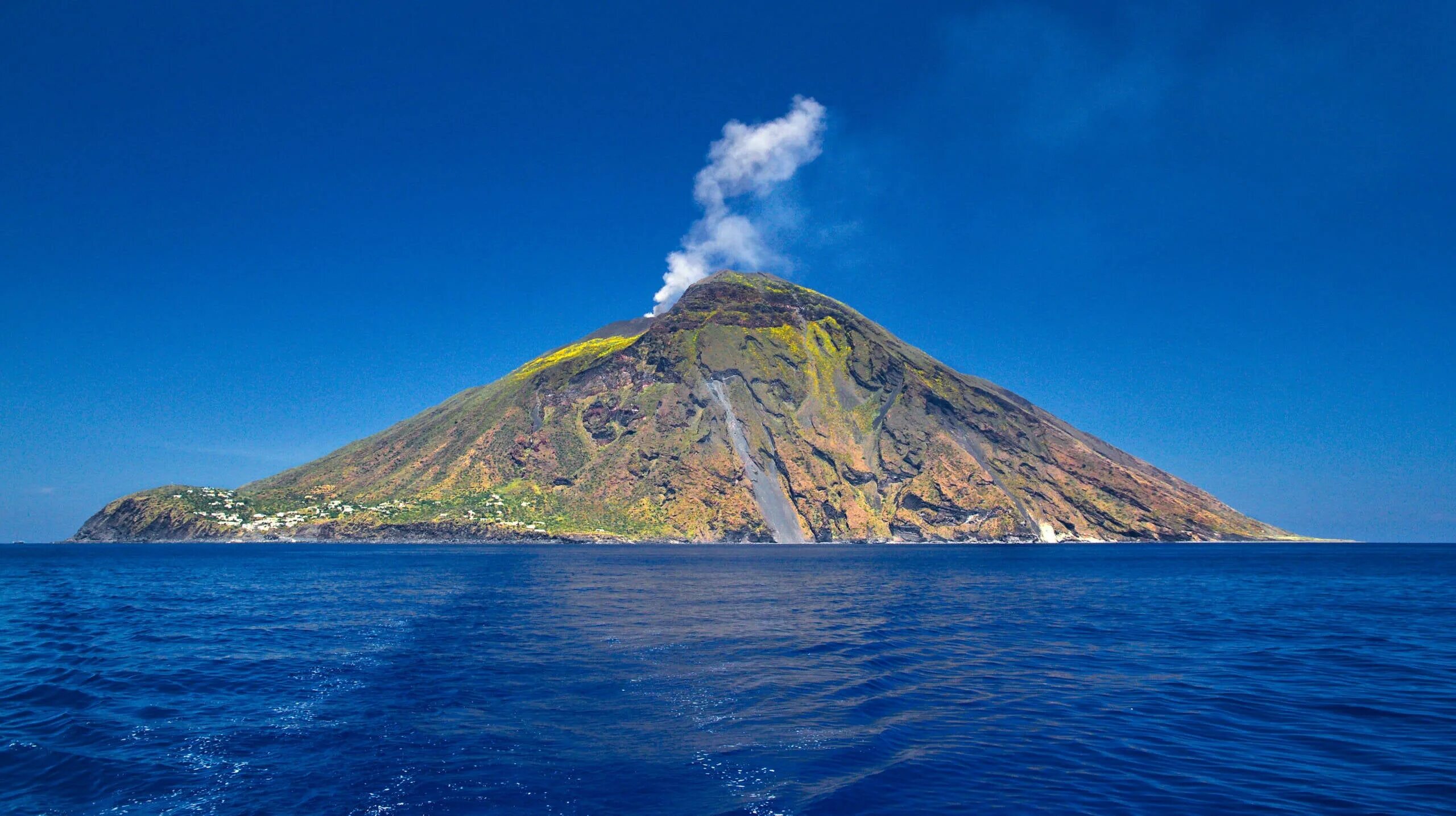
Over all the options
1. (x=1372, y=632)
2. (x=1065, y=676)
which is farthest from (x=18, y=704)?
(x=1372, y=632)

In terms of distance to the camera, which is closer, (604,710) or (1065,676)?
(604,710)

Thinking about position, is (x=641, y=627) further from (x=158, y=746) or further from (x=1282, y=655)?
(x=1282, y=655)

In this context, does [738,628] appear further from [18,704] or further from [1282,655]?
[18,704]

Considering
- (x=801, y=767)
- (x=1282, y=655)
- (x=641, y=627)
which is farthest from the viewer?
(x=641, y=627)

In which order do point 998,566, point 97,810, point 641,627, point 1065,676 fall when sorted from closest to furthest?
1. point 97,810
2. point 1065,676
3. point 641,627
4. point 998,566

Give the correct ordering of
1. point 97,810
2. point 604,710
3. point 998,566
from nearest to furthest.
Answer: point 97,810 → point 604,710 → point 998,566

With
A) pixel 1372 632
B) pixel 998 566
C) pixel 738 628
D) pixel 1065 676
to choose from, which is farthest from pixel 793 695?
pixel 998 566

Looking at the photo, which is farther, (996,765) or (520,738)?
(520,738)
